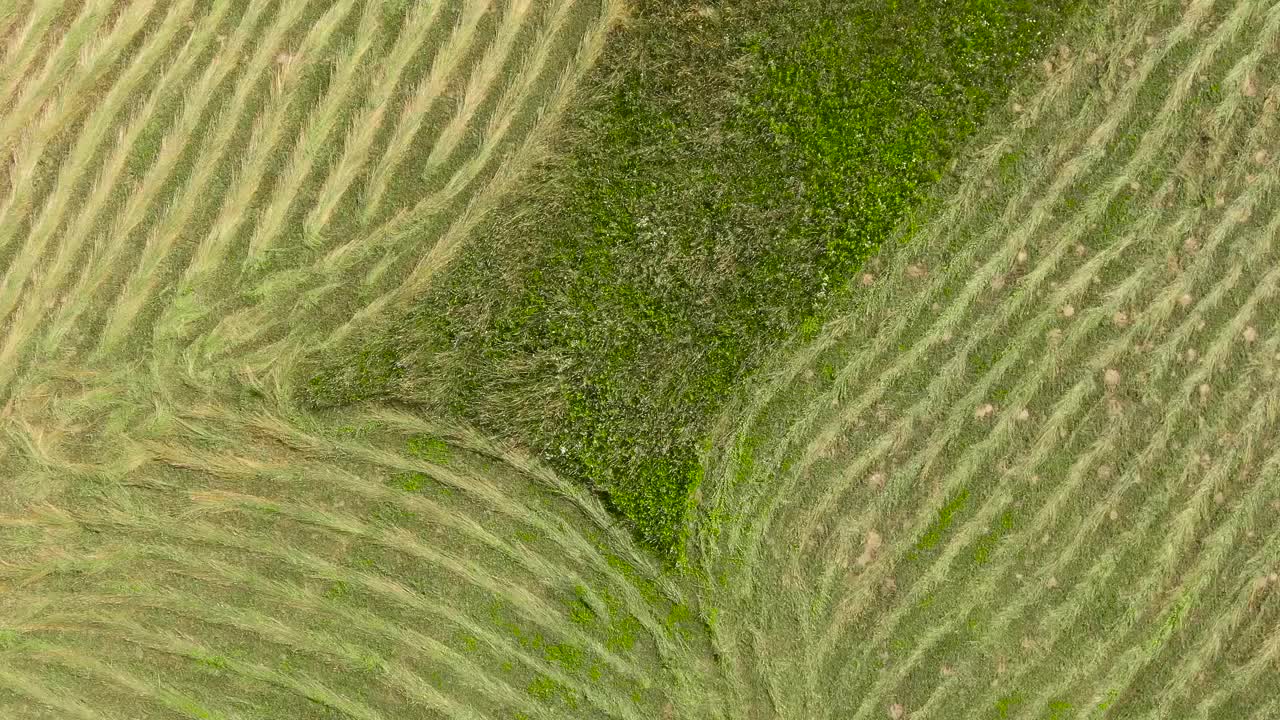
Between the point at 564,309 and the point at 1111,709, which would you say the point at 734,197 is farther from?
the point at 1111,709

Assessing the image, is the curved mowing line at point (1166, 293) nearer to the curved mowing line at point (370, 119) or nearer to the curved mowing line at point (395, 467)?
the curved mowing line at point (395, 467)

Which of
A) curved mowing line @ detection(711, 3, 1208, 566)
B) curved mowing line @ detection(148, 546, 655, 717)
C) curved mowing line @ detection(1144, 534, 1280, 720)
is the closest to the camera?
curved mowing line @ detection(1144, 534, 1280, 720)

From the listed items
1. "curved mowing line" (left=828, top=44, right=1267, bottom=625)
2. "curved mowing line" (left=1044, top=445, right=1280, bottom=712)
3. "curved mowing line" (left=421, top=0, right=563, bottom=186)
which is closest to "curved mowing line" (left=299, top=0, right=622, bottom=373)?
"curved mowing line" (left=421, top=0, right=563, bottom=186)

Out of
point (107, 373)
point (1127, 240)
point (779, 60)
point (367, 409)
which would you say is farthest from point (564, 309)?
point (1127, 240)

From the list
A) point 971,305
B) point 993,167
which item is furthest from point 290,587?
point 993,167

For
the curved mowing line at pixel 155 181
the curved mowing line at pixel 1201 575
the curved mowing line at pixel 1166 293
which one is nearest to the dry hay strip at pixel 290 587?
the curved mowing line at pixel 155 181

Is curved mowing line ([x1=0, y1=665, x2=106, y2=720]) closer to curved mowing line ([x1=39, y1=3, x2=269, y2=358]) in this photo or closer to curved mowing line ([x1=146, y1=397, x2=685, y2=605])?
curved mowing line ([x1=146, y1=397, x2=685, y2=605])
